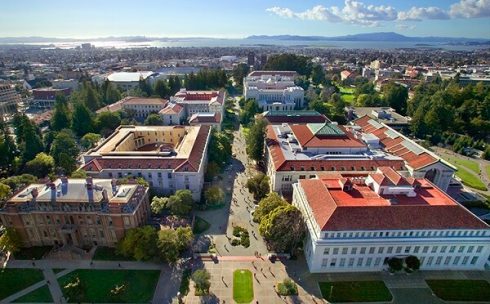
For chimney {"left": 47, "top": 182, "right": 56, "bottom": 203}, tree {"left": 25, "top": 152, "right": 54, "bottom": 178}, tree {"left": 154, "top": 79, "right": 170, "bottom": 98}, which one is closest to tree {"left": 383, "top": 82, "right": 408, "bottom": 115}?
tree {"left": 154, "top": 79, "right": 170, "bottom": 98}

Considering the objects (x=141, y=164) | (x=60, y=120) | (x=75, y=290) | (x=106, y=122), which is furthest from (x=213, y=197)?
(x=60, y=120)

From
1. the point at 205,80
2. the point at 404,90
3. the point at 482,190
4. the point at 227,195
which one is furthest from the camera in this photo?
the point at 205,80

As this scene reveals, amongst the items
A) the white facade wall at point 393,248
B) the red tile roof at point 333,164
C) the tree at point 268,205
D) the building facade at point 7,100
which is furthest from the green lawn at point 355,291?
the building facade at point 7,100

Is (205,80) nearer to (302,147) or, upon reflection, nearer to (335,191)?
(302,147)

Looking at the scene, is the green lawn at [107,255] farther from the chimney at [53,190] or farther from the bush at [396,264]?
the bush at [396,264]

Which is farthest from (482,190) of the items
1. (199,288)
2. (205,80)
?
(205,80)

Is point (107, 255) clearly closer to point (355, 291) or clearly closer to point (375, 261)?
point (355, 291)

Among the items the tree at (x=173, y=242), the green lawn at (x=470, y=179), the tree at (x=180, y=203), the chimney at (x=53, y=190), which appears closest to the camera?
the tree at (x=173, y=242)
